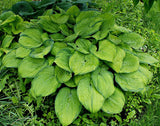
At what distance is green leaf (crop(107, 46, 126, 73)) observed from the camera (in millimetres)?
2490

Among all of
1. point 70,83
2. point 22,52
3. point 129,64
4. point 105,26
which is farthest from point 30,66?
point 129,64

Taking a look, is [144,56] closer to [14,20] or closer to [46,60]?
[46,60]

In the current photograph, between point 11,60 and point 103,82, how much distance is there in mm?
1360

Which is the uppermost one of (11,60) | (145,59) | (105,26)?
(105,26)

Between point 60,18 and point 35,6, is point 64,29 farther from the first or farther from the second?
point 35,6

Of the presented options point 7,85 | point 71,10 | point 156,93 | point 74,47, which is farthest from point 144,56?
point 7,85

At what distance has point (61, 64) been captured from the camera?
2398 millimetres

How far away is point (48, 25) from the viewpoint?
9.58ft

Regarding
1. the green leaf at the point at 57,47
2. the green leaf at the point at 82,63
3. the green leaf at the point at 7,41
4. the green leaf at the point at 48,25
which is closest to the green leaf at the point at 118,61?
the green leaf at the point at 82,63

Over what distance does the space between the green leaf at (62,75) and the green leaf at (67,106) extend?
0.62 feet

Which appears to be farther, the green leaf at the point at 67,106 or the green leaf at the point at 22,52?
the green leaf at the point at 22,52

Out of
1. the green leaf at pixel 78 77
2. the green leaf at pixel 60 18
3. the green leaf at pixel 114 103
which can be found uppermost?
the green leaf at pixel 60 18

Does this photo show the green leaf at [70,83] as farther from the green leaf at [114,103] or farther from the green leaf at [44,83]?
the green leaf at [114,103]

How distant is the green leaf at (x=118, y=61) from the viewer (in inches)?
98.0
